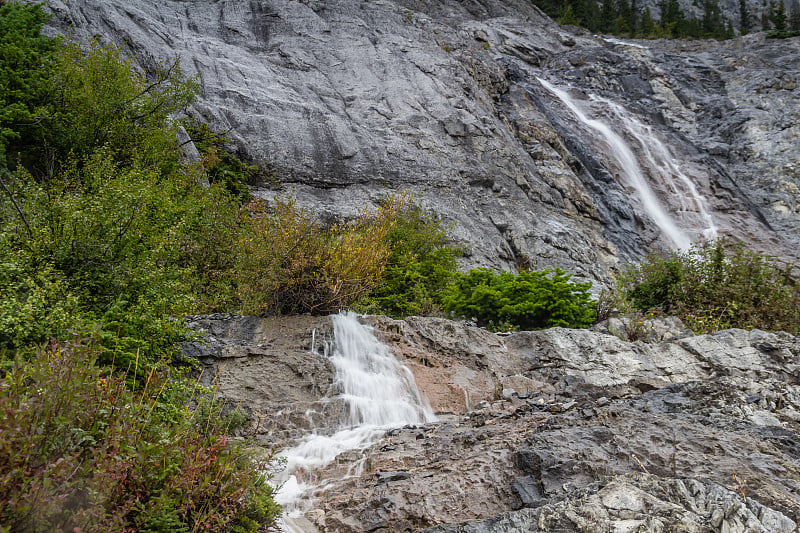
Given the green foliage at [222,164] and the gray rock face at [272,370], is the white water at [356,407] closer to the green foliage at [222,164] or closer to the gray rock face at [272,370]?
the gray rock face at [272,370]

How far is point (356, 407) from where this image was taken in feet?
25.0

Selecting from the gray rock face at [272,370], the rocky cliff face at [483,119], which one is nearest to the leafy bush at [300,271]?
the gray rock face at [272,370]

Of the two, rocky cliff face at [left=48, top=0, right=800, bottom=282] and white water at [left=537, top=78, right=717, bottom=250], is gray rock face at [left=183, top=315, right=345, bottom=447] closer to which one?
rocky cliff face at [left=48, top=0, right=800, bottom=282]

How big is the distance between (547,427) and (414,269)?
7.75m

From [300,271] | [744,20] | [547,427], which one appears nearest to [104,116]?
[300,271]

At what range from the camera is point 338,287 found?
923 cm

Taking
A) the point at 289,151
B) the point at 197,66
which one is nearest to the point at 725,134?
the point at 289,151

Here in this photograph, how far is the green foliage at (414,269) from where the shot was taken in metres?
12.5

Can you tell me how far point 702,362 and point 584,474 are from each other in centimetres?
606

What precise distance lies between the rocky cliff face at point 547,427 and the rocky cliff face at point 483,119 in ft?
25.9

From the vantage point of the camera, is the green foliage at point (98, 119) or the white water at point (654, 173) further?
the white water at point (654, 173)

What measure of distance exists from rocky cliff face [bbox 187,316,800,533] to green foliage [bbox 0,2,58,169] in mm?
7010

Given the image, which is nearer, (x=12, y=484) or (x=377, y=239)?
(x=12, y=484)

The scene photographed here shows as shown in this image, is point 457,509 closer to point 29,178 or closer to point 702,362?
point 702,362
